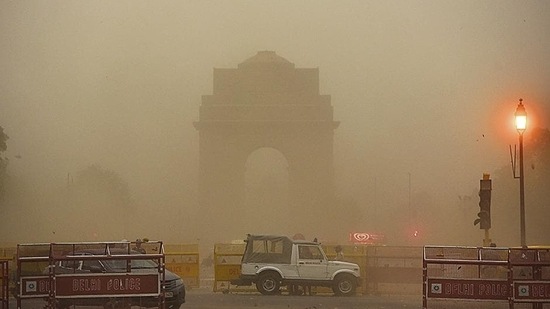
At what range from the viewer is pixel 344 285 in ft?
88.7

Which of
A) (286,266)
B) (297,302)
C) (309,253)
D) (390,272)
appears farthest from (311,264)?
(390,272)

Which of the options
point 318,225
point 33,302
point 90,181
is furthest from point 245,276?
point 318,225

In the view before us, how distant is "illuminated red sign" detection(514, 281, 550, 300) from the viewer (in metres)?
16.7

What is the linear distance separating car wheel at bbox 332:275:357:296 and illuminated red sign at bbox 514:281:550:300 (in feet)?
34.2

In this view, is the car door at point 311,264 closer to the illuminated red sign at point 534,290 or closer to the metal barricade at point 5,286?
the metal barricade at point 5,286

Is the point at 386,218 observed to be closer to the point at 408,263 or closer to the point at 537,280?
the point at 408,263

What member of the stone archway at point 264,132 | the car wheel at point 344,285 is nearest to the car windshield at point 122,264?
the car wheel at point 344,285

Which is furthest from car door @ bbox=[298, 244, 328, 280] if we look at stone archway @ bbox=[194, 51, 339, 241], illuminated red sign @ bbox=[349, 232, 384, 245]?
stone archway @ bbox=[194, 51, 339, 241]

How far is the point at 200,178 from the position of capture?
8781cm

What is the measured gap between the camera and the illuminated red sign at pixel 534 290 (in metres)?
16.7

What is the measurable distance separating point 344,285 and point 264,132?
62689 mm

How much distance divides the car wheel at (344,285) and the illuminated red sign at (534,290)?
34.2 ft

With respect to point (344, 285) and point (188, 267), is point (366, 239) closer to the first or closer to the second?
point (188, 267)

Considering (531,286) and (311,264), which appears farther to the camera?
(311,264)
